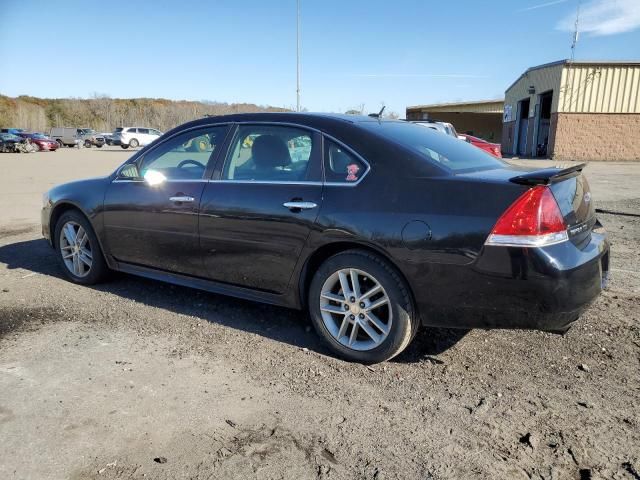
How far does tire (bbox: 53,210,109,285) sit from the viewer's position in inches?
197

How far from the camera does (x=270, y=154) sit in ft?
12.8

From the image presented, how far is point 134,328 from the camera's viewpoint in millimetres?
4074

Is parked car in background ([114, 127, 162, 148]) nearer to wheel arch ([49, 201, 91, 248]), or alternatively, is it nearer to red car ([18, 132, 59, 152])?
red car ([18, 132, 59, 152])

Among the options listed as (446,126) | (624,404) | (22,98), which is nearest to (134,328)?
(624,404)

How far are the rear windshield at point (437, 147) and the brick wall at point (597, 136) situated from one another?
26355 millimetres

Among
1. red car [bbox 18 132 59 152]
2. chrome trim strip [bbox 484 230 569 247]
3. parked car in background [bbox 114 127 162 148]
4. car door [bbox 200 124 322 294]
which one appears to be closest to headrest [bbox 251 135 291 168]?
car door [bbox 200 124 322 294]

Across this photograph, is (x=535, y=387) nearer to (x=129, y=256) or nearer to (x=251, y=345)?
(x=251, y=345)

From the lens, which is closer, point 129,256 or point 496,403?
point 496,403

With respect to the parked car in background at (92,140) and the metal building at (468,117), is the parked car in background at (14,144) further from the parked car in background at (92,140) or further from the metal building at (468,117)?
the metal building at (468,117)

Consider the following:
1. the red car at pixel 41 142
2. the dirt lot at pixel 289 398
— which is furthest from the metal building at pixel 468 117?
the dirt lot at pixel 289 398

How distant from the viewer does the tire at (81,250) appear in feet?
16.4

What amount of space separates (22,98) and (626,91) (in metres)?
85.6

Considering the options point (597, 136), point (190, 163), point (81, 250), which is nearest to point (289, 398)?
point (190, 163)

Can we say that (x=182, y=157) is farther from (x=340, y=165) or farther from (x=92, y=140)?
(x=92, y=140)
